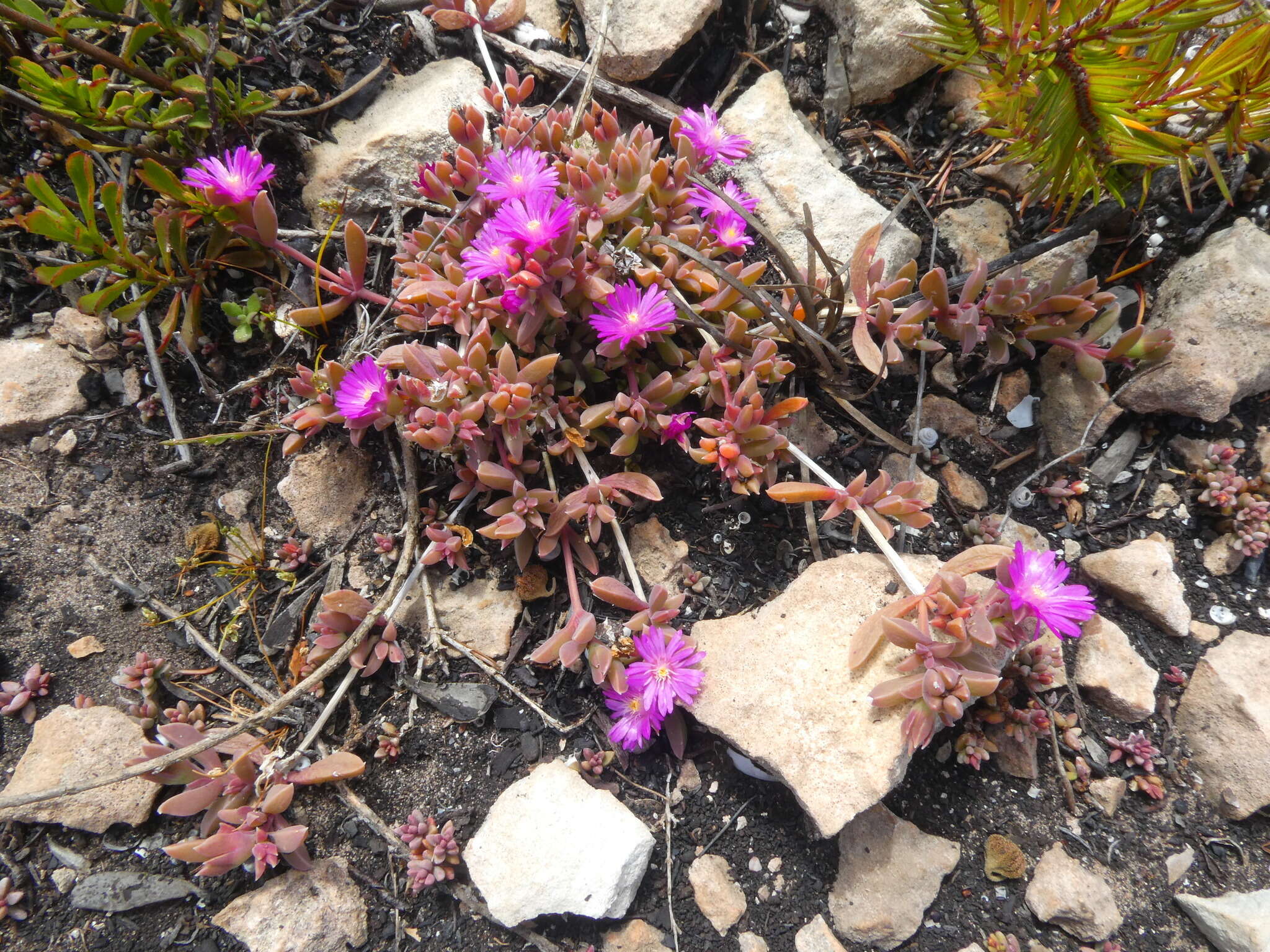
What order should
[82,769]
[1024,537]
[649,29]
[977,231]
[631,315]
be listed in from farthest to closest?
1. [649,29]
2. [977,231]
3. [1024,537]
4. [631,315]
5. [82,769]

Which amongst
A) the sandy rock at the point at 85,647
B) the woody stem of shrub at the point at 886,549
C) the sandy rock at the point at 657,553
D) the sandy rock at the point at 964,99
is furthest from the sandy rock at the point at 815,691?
the sandy rock at the point at 85,647

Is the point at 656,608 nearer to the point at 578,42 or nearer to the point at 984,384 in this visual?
the point at 984,384

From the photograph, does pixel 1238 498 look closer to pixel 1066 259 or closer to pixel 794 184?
pixel 1066 259

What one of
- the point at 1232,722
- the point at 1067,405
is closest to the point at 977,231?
the point at 1067,405

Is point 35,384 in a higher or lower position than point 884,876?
lower

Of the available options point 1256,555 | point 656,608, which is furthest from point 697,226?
point 1256,555
